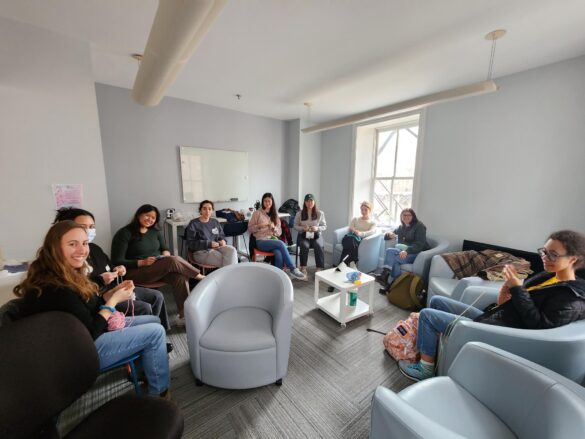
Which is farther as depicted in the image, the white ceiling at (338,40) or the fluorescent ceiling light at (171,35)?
the white ceiling at (338,40)

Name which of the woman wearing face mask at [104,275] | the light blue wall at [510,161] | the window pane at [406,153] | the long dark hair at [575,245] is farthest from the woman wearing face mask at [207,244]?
the window pane at [406,153]

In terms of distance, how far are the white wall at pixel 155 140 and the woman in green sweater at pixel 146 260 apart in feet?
3.90

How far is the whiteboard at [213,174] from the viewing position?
12.6 feet

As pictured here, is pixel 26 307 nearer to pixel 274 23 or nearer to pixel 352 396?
pixel 352 396

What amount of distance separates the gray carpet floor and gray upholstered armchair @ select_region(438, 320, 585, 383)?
0.74 metres

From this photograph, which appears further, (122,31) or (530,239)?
(530,239)

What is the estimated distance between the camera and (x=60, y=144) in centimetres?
213

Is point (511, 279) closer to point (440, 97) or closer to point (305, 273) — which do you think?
point (440, 97)

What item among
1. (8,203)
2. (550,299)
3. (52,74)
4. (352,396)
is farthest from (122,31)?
(550,299)

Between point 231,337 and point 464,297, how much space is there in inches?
75.8

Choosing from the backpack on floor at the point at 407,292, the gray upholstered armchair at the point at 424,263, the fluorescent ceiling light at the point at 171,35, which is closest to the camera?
the fluorescent ceiling light at the point at 171,35

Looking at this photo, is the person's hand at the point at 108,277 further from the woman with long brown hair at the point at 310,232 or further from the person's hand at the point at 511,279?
the person's hand at the point at 511,279

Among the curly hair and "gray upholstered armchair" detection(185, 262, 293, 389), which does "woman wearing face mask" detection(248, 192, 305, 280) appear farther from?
the curly hair

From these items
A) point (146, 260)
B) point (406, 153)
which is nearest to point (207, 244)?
point (146, 260)
